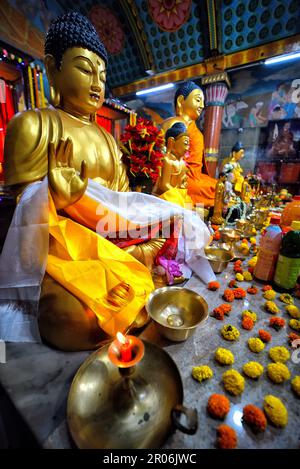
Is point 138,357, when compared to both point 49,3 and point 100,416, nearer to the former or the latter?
point 100,416

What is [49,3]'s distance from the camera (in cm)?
518

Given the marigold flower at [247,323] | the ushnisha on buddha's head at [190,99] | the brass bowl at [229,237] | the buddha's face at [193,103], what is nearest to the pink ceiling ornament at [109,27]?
the ushnisha on buddha's head at [190,99]

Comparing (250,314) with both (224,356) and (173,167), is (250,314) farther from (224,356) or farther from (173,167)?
(173,167)

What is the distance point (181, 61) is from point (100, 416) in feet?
23.3

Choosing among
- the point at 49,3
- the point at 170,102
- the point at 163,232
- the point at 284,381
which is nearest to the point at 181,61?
the point at 170,102

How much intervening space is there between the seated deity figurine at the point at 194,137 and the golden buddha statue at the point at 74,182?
7.11 ft

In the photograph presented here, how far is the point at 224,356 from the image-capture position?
92 cm

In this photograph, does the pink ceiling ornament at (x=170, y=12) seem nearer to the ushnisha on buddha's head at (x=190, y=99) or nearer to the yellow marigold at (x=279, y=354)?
the ushnisha on buddha's head at (x=190, y=99)

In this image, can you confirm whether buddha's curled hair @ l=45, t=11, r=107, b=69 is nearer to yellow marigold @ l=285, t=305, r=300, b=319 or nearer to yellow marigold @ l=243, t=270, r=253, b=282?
yellow marigold @ l=243, t=270, r=253, b=282

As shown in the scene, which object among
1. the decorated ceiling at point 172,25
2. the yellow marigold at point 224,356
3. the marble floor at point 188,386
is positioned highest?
the decorated ceiling at point 172,25

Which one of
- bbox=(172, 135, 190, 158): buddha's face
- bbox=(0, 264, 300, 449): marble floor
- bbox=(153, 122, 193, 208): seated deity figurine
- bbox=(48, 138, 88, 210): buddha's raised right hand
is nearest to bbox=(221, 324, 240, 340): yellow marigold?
bbox=(0, 264, 300, 449): marble floor

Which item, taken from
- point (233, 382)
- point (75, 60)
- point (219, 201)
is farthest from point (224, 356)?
point (219, 201)

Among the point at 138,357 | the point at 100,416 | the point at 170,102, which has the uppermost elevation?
the point at 170,102

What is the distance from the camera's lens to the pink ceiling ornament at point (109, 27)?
551 centimetres
